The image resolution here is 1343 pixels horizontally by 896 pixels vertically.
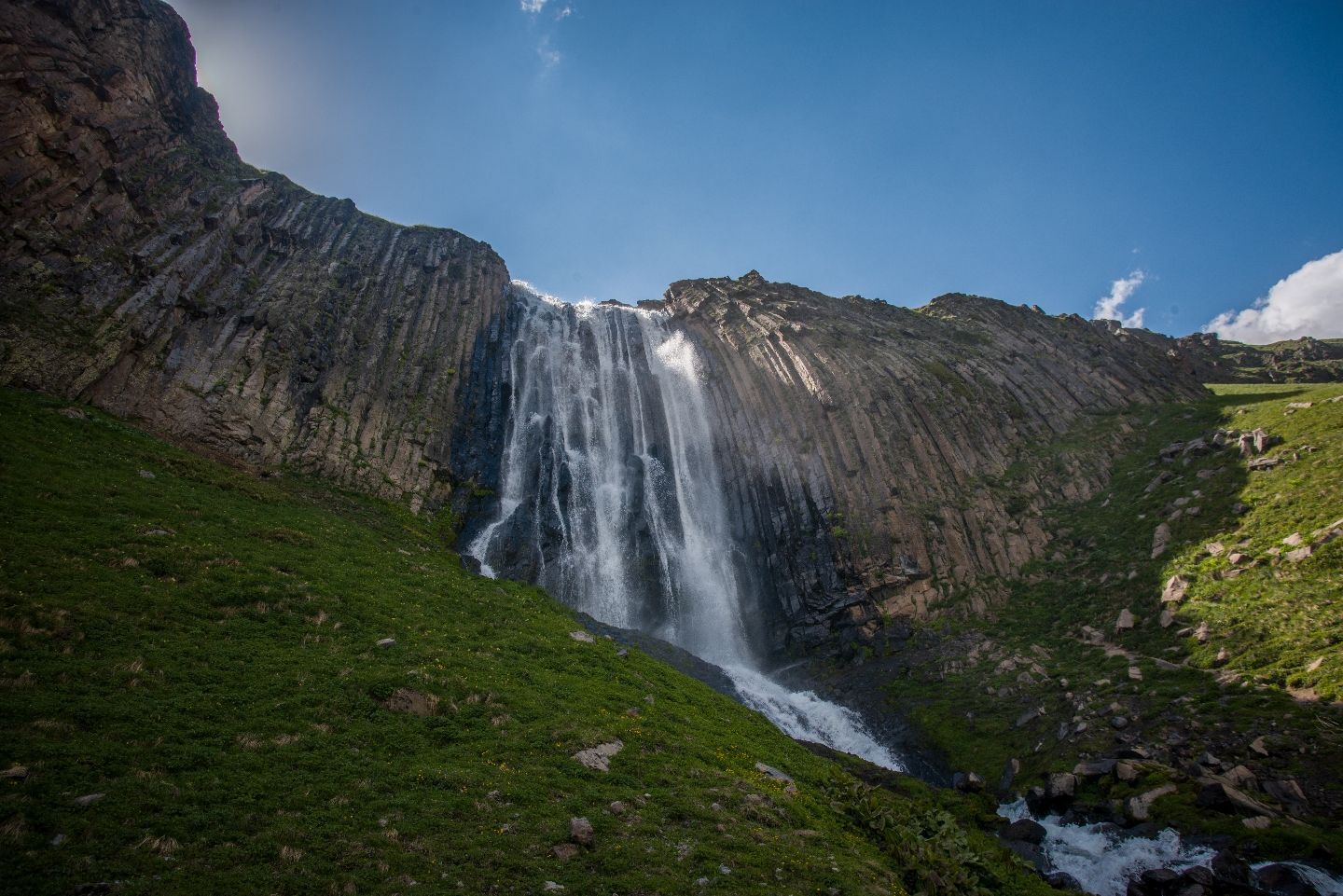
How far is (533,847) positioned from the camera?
9.95 meters

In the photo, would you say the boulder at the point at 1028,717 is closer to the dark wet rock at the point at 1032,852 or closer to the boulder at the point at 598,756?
the dark wet rock at the point at 1032,852

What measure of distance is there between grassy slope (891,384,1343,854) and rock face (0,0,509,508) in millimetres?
38477

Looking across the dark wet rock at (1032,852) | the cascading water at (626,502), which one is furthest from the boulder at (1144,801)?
the cascading water at (626,502)

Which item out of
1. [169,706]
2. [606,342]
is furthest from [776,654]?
[606,342]


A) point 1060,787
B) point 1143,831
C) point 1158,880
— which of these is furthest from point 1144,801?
point 1158,880

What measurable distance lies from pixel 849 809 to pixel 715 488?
35300mm

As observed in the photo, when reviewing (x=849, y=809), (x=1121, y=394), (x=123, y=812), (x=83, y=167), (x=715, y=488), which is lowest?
(x=849, y=809)

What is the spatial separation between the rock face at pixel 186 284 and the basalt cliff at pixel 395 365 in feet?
0.52

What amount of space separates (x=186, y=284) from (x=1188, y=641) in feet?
201

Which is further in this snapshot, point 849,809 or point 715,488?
point 715,488

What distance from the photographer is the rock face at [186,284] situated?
99.1 feet

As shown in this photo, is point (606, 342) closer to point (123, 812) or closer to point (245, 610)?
point (245, 610)

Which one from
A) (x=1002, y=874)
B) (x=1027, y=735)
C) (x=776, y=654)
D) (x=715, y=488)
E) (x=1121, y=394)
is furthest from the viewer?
(x=1121, y=394)

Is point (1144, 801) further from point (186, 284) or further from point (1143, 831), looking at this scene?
point (186, 284)
